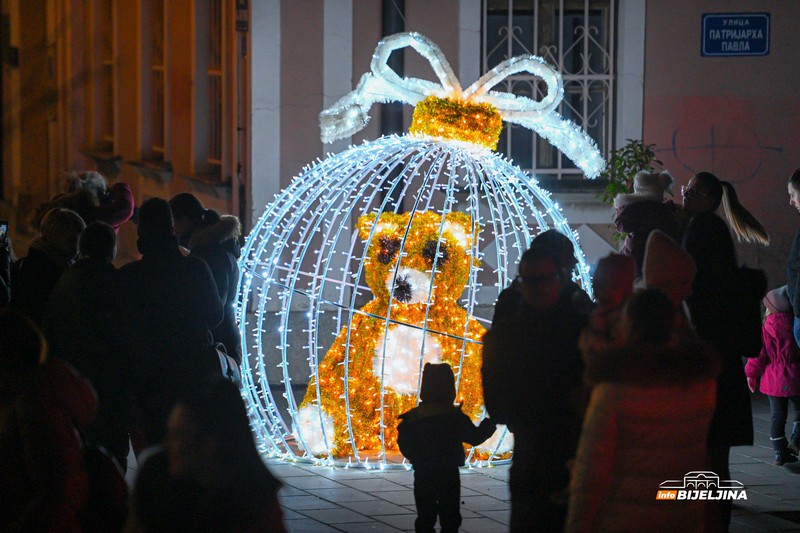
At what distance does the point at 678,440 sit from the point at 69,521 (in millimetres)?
1887

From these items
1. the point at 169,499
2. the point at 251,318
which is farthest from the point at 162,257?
the point at 251,318

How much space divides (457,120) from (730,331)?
2.23 meters

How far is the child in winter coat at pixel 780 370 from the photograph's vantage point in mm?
7621

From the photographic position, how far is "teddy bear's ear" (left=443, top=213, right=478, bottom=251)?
7605 millimetres

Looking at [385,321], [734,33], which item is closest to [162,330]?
[385,321]

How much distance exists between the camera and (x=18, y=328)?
432cm

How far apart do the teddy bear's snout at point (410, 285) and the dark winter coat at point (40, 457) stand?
343cm

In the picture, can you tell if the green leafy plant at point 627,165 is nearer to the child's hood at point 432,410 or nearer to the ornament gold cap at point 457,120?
the ornament gold cap at point 457,120

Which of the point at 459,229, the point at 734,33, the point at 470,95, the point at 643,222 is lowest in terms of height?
the point at 459,229

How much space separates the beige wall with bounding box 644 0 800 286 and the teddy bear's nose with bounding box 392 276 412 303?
3582mm

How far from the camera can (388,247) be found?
7.55 metres

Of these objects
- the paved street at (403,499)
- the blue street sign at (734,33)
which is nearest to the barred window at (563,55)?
the blue street sign at (734,33)

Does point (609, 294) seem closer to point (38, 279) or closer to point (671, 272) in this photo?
point (671, 272)

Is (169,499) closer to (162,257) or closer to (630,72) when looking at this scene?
(162,257)
